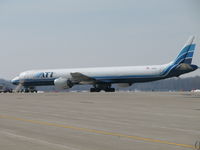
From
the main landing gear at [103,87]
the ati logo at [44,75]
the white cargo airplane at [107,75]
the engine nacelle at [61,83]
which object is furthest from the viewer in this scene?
the ati logo at [44,75]

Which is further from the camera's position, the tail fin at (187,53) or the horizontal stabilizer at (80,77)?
the horizontal stabilizer at (80,77)

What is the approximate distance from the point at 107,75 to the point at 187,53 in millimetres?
12622

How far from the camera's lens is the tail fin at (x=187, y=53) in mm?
54781

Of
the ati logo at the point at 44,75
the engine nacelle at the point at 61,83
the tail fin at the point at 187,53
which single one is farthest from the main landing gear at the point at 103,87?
the tail fin at the point at 187,53

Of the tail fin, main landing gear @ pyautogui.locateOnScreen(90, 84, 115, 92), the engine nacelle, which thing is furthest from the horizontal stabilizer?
the tail fin

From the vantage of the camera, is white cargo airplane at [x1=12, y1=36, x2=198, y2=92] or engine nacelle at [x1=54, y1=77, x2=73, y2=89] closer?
white cargo airplane at [x1=12, y1=36, x2=198, y2=92]

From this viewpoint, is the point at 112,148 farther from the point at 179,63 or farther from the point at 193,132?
the point at 179,63

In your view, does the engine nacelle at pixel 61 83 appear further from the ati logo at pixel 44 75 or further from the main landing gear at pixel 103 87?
the main landing gear at pixel 103 87

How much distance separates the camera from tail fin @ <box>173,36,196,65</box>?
180ft

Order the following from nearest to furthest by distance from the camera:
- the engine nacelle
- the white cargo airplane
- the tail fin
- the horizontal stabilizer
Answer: the tail fin < the white cargo airplane < the horizontal stabilizer < the engine nacelle

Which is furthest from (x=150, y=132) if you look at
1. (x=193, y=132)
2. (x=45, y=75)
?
(x=45, y=75)

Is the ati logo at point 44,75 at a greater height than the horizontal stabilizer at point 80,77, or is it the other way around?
the ati logo at point 44,75

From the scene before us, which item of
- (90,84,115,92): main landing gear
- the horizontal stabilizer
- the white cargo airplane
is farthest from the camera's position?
(90,84,115,92): main landing gear

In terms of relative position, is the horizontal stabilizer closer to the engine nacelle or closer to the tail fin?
the engine nacelle
